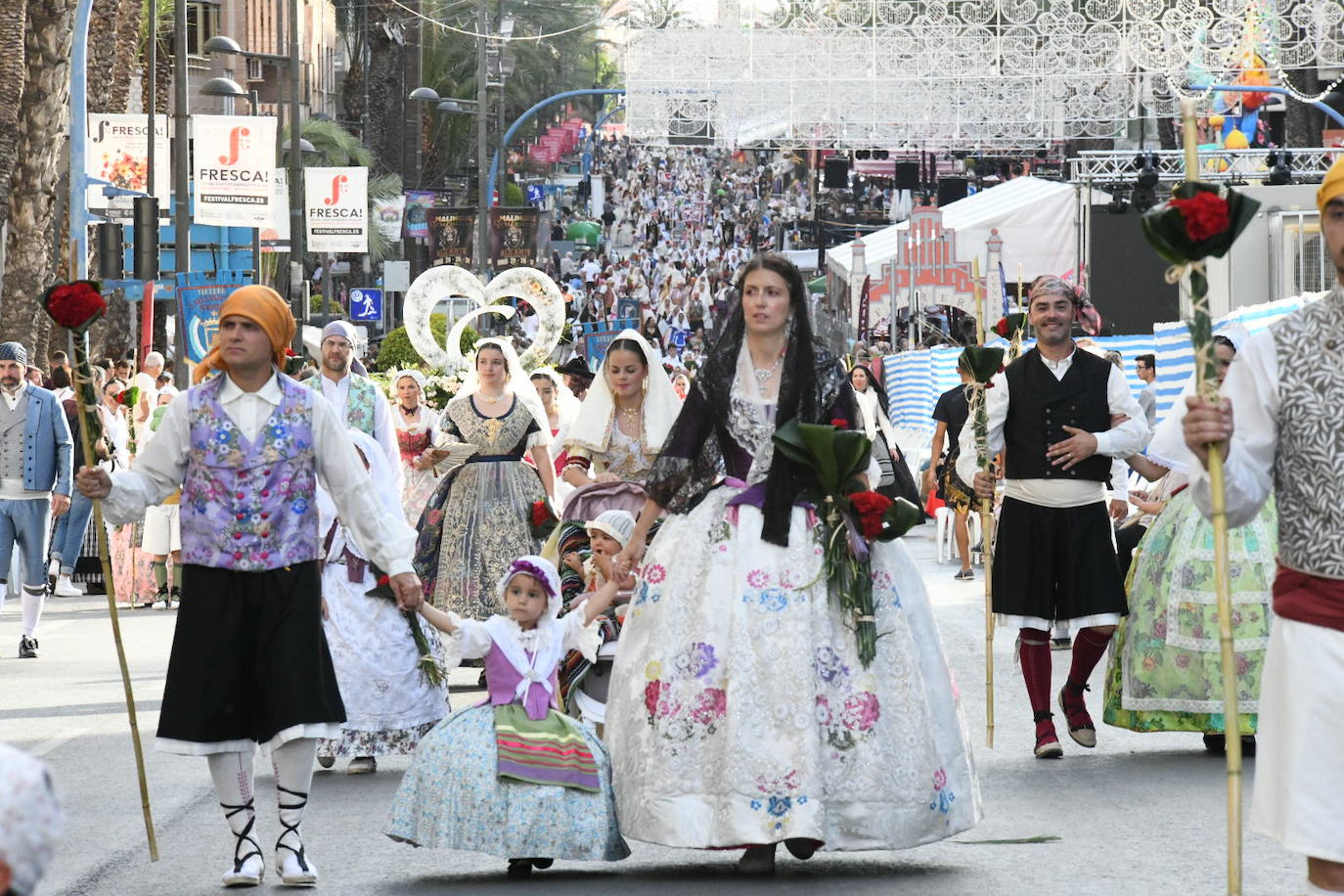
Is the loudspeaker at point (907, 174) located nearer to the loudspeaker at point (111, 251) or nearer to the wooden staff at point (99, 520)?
the loudspeaker at point (111, 251)

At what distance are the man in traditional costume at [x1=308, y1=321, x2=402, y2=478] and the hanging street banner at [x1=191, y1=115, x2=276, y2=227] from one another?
20065 mm

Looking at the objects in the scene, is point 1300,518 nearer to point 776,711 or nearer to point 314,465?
point 776,711

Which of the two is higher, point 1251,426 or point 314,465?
point 1251,426

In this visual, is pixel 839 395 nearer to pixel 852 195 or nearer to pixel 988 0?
pixel 988 0

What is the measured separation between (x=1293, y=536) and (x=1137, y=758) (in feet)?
17.6

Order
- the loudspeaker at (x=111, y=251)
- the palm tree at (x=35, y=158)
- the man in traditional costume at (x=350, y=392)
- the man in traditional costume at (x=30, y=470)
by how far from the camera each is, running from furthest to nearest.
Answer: the palm tree at (x=35, y=158)
the loudspeaker at (x=111, y=251)
the man in traditional costume at (x=30, y=470)
the man in traditional costume at (x=350, y=392)

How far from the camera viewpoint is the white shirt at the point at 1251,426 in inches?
212

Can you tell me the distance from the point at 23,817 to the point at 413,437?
11810 mm

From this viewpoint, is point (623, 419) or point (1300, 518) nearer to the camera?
point (1300, 518)

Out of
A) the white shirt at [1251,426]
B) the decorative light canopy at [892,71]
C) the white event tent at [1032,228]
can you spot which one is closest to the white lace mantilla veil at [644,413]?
the white shirt at [1251,426]

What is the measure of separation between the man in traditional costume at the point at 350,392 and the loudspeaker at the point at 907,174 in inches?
1746

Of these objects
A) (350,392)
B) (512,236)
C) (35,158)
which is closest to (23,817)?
(350,392)

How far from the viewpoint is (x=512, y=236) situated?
149ft

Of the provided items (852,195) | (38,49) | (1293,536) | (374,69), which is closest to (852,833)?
(1293,536)
